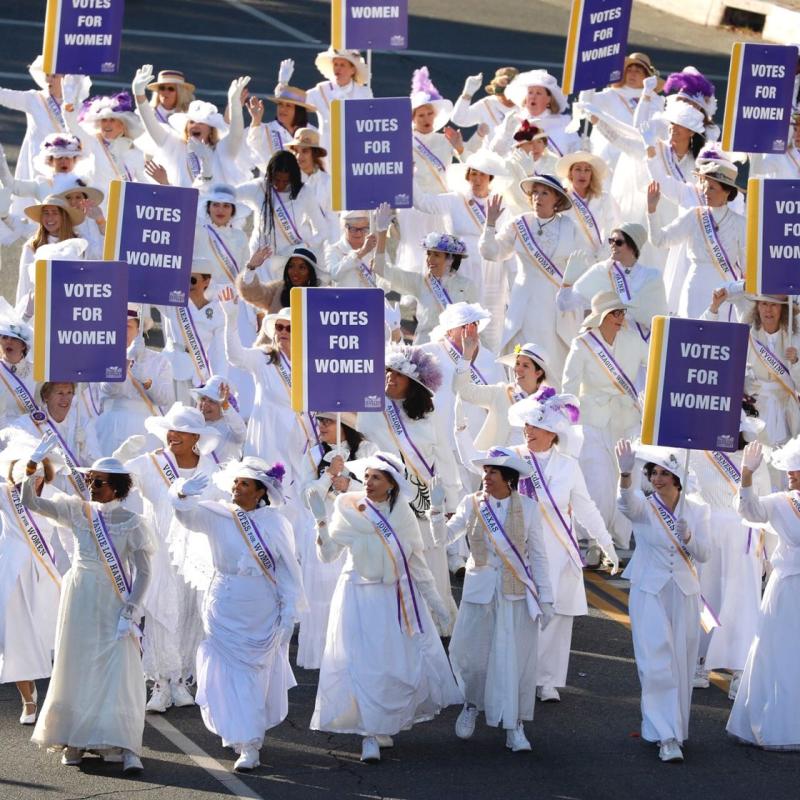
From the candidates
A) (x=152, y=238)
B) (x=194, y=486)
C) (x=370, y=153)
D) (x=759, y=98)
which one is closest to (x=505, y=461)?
(x=194, y=486)

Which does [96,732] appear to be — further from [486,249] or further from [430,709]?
[486,249]

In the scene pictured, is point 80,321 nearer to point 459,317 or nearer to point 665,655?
point 459,317

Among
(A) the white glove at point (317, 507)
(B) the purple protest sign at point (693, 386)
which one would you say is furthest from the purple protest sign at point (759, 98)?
(A) the white glove at point (317, 507)

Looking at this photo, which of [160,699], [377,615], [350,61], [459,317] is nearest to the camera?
[377,615]

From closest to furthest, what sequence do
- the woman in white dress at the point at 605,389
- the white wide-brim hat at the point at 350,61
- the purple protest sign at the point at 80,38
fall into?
the woman in white dress at the point at 605,389 < the purple protest sign at the point at 80,38 < the white wide-brim hat at the point at 350,61

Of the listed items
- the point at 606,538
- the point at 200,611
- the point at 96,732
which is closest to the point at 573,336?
the point at 606,538

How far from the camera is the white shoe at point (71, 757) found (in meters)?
11.1

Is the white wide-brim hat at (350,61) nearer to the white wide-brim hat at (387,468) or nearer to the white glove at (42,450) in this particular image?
the white wide-brim hat at (387,468)

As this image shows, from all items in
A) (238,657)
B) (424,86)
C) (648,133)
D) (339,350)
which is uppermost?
(424,86)

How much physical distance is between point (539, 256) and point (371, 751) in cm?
558

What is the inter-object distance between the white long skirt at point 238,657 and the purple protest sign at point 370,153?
14.9 feet

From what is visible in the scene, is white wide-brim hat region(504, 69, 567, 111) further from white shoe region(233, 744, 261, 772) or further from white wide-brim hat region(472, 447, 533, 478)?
white shoe region(233, 744, 261, 772)

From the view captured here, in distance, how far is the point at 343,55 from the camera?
18.6 metres

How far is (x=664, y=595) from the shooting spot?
11.6 m
